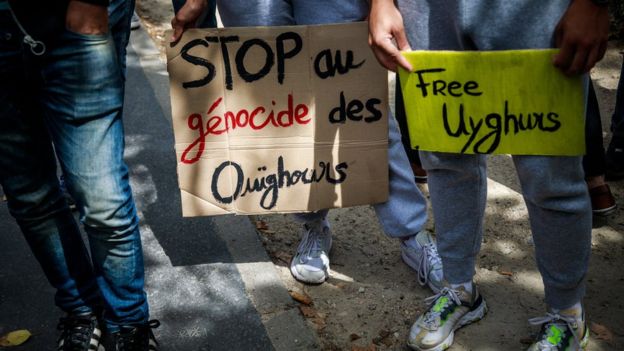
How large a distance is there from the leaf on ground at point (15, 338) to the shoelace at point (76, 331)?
20 centimetres

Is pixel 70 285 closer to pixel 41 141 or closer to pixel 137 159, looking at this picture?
pixel 41 141

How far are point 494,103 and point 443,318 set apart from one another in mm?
829

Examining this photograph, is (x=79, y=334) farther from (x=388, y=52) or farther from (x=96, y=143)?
(x=388, y=52)

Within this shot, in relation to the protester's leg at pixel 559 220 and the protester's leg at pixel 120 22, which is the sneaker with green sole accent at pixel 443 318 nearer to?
the protester's leg at pixel 559 220

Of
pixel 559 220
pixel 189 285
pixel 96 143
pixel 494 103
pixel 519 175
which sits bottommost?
pixel 189 285

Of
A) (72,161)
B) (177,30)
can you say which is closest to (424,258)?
(177,30)

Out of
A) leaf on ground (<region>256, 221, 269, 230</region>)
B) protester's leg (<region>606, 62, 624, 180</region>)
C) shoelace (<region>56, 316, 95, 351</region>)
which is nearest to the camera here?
shoelace (<region>56, 316, 95, 351</region>)

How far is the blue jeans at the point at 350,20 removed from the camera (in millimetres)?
2516

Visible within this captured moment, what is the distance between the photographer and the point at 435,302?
2.54 meters

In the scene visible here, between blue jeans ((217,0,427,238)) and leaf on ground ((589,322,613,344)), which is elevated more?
blue jeans ((217,0,427,238))

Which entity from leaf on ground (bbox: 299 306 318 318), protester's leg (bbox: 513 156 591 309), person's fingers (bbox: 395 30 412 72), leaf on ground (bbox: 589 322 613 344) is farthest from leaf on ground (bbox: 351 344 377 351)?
person's fingers (bbox: 395 30 412 72)

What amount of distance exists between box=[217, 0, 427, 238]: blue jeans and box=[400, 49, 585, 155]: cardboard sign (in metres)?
0.49

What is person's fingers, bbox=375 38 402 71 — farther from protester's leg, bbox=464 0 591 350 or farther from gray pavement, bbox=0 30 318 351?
gray pavement, bbox=0 30 318 351

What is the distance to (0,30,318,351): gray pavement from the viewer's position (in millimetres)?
2596
